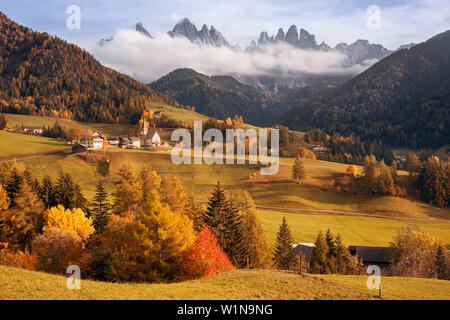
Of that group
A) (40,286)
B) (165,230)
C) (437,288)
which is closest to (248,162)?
(165,230)

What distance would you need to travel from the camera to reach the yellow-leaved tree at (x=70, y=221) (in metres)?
43.8

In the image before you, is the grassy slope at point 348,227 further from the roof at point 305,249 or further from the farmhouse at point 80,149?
the farmhouse at point 80,149

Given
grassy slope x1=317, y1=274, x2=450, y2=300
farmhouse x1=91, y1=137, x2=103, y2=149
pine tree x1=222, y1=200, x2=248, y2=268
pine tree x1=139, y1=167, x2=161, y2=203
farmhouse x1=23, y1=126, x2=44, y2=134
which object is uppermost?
farmhouse x1=23, y1=126, x2=44, y2=134

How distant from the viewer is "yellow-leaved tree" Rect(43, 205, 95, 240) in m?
43.8

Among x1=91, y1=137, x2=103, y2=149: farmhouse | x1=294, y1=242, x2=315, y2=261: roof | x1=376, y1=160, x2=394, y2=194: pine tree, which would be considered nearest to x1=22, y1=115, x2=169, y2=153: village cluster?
x1=91, y1=137, x2=103, y2=149: farmhouse

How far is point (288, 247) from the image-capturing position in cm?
4853

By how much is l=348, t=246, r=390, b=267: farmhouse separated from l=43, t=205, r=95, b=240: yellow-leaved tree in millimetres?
46602

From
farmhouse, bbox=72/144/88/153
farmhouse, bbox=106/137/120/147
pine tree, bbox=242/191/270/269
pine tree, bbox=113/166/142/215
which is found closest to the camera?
pine tree, bbox=242/191/270/269

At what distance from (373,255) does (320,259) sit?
1252cm

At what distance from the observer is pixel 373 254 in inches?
2035

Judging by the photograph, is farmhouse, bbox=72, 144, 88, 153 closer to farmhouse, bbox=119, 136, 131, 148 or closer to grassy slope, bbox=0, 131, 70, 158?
grassy slope, bbox=0, 131, 70, 158

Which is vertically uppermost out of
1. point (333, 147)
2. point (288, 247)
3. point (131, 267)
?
point (333, 147)

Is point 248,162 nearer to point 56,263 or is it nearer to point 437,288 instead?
point 56,263
